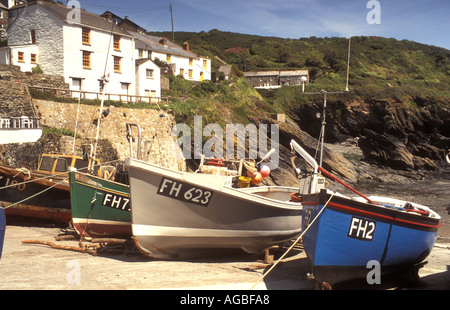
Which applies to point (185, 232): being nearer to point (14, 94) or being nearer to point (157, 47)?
point (14, 94)

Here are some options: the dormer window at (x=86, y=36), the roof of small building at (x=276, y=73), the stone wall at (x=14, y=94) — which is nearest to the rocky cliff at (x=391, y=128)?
the roof of small building at (x=276, y=73)

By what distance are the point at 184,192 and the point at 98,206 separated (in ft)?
11.1

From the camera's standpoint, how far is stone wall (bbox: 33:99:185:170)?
2316cm

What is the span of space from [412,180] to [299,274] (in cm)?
3005

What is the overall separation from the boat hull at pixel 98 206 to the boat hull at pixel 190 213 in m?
2.28

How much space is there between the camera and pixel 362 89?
170 ft

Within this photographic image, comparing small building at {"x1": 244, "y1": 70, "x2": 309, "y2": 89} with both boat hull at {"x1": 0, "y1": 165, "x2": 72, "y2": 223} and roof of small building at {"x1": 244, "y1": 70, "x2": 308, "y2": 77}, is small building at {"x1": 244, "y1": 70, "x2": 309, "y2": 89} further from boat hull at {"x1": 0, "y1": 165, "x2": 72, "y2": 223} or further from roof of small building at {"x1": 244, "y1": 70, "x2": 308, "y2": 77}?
boat hull at {"x1": 0, "y1": 165, "x2": 72, "y2": 223}

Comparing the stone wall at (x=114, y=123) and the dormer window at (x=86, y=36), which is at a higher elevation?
the dormer window at (x=86, y=36)

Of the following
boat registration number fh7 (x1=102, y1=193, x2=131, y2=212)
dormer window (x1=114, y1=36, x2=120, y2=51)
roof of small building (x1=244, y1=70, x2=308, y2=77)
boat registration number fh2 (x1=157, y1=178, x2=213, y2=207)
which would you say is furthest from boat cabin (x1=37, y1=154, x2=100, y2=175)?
roof of small building (x1=244, y1=70, x2=308, y2=77)

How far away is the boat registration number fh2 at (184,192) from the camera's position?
8750 mm

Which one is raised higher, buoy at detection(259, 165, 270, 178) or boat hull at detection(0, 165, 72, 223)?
buoy at detection(259, 165, 270, 178)

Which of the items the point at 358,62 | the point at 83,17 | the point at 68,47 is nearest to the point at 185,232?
the point at 68,47

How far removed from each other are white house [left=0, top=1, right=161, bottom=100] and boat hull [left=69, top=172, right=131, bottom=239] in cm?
1911

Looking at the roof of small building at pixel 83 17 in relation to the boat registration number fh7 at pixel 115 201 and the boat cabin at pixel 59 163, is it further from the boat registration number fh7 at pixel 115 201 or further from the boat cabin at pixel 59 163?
the boat registration number fh7 at pixel 115 201
